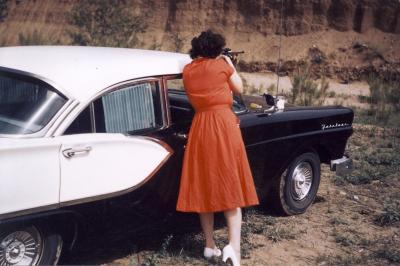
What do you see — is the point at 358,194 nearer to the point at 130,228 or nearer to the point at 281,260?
the point at 281,260

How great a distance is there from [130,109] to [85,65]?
43 centimetres

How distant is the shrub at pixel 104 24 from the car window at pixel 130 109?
18.4m

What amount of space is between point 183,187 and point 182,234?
0.89 m

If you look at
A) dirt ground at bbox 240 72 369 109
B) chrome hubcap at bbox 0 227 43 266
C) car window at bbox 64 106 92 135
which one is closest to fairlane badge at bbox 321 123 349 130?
car window at bbox 64 106 92 135

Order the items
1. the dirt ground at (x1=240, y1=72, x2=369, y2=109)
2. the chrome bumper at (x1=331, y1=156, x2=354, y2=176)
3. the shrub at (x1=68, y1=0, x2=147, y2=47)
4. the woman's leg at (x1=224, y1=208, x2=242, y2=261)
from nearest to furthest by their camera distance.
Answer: the woman's leg at (x1=224, y1=208, x2=242, y2=261) → the chrome bumper at (x1=331, y1=156, x2=354, y2=176) → the dirt ground at (x1=240, y1=72, x2=369, y2=109) → the shrub at (x1=68, y1=0, x2=147, y2=47)

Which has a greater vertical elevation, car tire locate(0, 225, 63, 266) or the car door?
the car door

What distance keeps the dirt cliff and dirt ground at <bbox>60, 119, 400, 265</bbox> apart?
54.9 feet

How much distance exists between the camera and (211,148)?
4.11 m

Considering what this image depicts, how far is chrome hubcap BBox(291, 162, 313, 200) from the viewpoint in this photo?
5543mm

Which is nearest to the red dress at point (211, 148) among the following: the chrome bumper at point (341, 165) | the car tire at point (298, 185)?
the car tire at point (298, 185)

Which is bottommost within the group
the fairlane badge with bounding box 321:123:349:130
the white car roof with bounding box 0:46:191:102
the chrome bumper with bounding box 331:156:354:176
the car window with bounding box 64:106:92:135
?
the chrome bumper with bounding box 331:156:354:176

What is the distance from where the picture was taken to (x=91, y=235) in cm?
386

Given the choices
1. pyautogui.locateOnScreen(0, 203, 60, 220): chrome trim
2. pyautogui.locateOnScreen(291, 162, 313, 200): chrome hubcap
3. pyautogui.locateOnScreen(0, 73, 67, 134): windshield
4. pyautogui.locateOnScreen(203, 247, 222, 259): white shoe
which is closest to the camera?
pyautogui.locateOnScreen(0, 203, 60, 220): chrome trim

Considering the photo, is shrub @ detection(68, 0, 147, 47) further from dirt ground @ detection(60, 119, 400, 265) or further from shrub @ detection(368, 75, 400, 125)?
dirt ground @ detection(60, 119, 400, 265)
